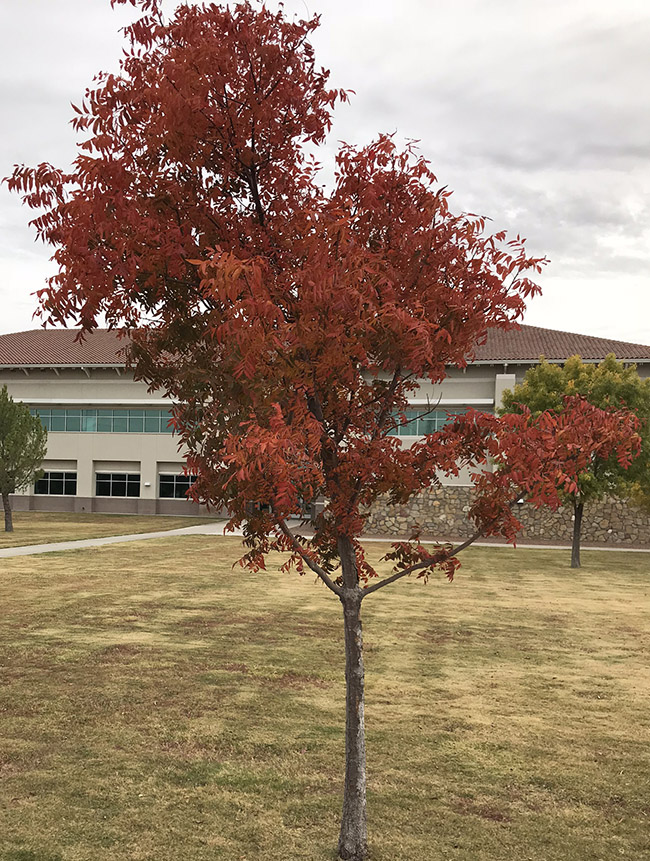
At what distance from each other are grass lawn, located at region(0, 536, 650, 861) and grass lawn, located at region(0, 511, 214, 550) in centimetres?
1486

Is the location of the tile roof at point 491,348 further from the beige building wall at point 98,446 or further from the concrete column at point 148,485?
the concrete column at point 148,485

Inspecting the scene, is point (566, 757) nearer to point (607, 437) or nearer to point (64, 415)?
point (607, 437)

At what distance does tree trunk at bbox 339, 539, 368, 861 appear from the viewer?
6.12m

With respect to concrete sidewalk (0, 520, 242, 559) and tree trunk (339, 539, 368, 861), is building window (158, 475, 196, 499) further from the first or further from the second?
tree trunk (339, 539, 368, 861)

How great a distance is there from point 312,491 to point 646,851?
388cm

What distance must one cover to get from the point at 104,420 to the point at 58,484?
533cm

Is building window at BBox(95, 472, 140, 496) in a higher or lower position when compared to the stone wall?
higher

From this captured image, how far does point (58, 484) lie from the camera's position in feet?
169

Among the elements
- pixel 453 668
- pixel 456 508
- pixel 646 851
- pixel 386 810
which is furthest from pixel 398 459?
pixel 456 508

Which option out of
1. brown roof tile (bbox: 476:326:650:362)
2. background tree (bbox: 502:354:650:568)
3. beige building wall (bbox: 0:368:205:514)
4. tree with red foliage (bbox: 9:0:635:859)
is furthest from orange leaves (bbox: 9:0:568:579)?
beige building wall (bbox: 0:368:205:514)

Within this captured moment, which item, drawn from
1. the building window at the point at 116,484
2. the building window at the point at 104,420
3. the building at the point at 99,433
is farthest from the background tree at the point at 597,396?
the building window at the point at 116,484

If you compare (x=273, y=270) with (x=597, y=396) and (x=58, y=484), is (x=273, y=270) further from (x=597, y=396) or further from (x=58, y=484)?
(x=58, y=484)

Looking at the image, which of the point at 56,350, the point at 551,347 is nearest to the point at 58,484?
the point at 56,350

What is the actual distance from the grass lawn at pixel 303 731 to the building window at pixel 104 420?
108 feet
